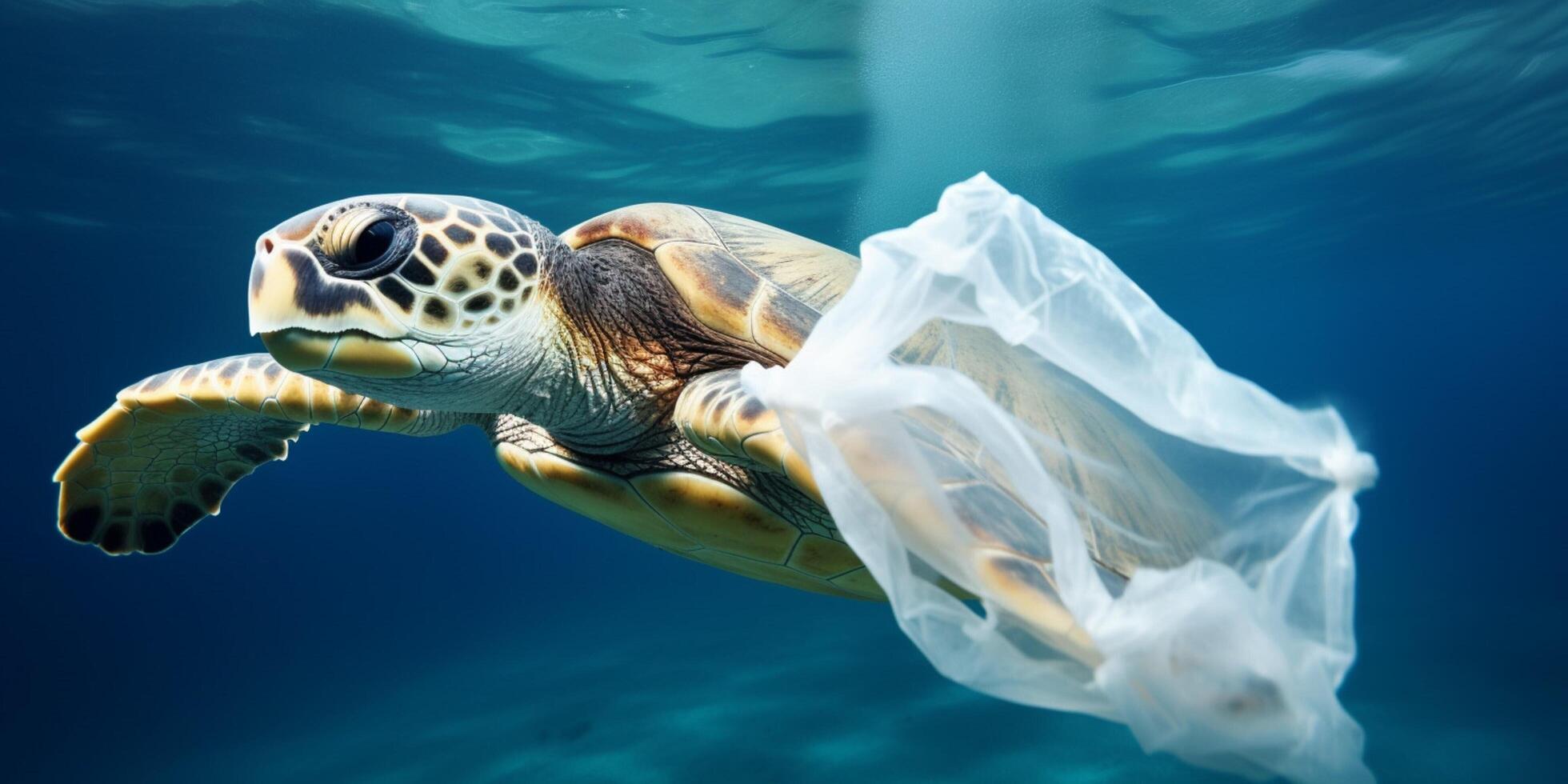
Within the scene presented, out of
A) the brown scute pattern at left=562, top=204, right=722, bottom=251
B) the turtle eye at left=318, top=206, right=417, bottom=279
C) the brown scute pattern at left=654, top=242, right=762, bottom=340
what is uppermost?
the brown scute pattern at left=562, top=204, right=722, bottom=251

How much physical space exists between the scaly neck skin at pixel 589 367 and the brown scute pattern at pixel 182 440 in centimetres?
65

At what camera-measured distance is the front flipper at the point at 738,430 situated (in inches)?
67.0

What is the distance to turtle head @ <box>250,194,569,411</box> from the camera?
1715mm

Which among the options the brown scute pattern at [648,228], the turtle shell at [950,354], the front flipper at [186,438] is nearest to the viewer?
the turtle shell at [950,354]

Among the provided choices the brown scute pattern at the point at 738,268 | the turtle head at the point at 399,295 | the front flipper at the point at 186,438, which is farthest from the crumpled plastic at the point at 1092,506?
the front flipper at the point at 186,438

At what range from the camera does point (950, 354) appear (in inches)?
68.5

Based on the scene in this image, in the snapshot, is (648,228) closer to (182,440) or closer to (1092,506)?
(1092,506)

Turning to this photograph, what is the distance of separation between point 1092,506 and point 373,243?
162 centimetres

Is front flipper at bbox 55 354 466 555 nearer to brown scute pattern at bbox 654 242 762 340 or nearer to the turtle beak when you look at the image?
the turtle beak

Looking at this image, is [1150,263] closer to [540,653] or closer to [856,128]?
[856,128]

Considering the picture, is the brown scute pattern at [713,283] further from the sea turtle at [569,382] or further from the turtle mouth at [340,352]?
the turtle mouth at [340,352]

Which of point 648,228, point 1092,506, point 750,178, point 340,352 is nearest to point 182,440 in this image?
point 340,352

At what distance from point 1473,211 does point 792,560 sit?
2289 cm

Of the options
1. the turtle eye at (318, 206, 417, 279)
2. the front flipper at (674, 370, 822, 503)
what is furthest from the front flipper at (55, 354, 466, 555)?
the front flipper at (674, 370, 822, 503)
